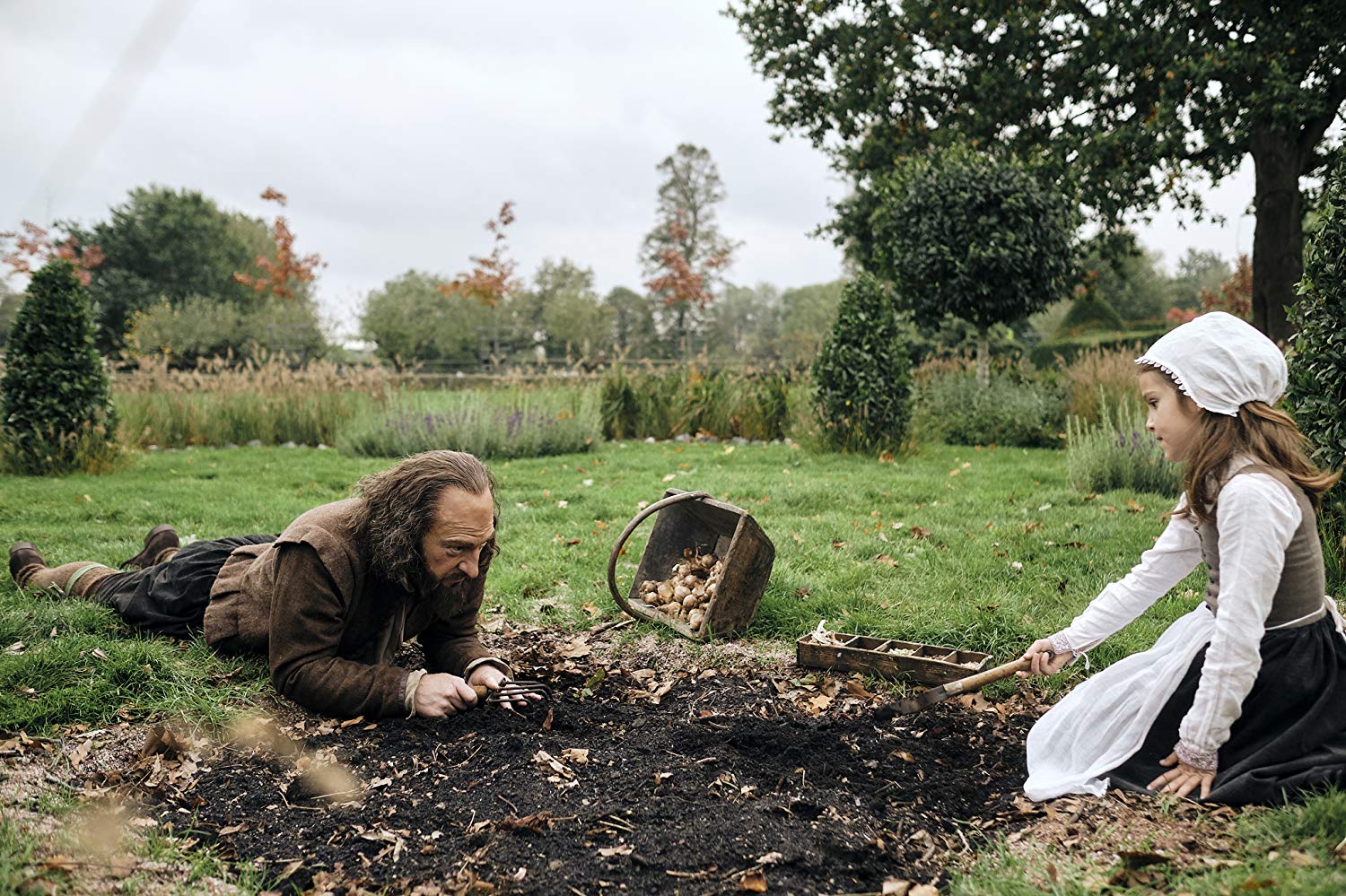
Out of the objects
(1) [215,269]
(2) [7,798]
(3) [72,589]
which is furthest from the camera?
(1) [215,269]

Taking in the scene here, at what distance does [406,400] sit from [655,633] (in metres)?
8.58

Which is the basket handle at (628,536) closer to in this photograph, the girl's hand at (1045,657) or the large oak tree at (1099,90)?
the girl's hand at (1045,657)

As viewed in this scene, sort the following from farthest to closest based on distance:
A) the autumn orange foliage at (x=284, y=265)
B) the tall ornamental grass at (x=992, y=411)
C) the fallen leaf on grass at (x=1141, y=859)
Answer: the autumn orange foliage at (x=284, y=265), the tall ornamental grass at (x=992, y=411), the fallen leaf on grass at (x=1141, y=859)

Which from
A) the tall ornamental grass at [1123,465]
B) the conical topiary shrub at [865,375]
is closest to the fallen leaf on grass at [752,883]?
the tall ornamental grass at [1123,465]

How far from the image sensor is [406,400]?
12164mm

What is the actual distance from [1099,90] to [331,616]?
16.4m

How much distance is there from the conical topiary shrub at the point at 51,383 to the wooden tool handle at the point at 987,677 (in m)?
9.10

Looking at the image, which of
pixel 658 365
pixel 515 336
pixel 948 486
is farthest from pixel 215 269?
pixel 948 486

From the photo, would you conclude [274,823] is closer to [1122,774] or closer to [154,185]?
[1122,774]

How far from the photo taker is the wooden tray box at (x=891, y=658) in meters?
3.73

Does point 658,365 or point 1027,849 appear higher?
point 658,365

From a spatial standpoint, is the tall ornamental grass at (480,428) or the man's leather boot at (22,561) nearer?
the man's leather boot at (22,561)

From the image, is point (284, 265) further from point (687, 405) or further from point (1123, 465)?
point (1123, 465)

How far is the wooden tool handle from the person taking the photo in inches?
123
